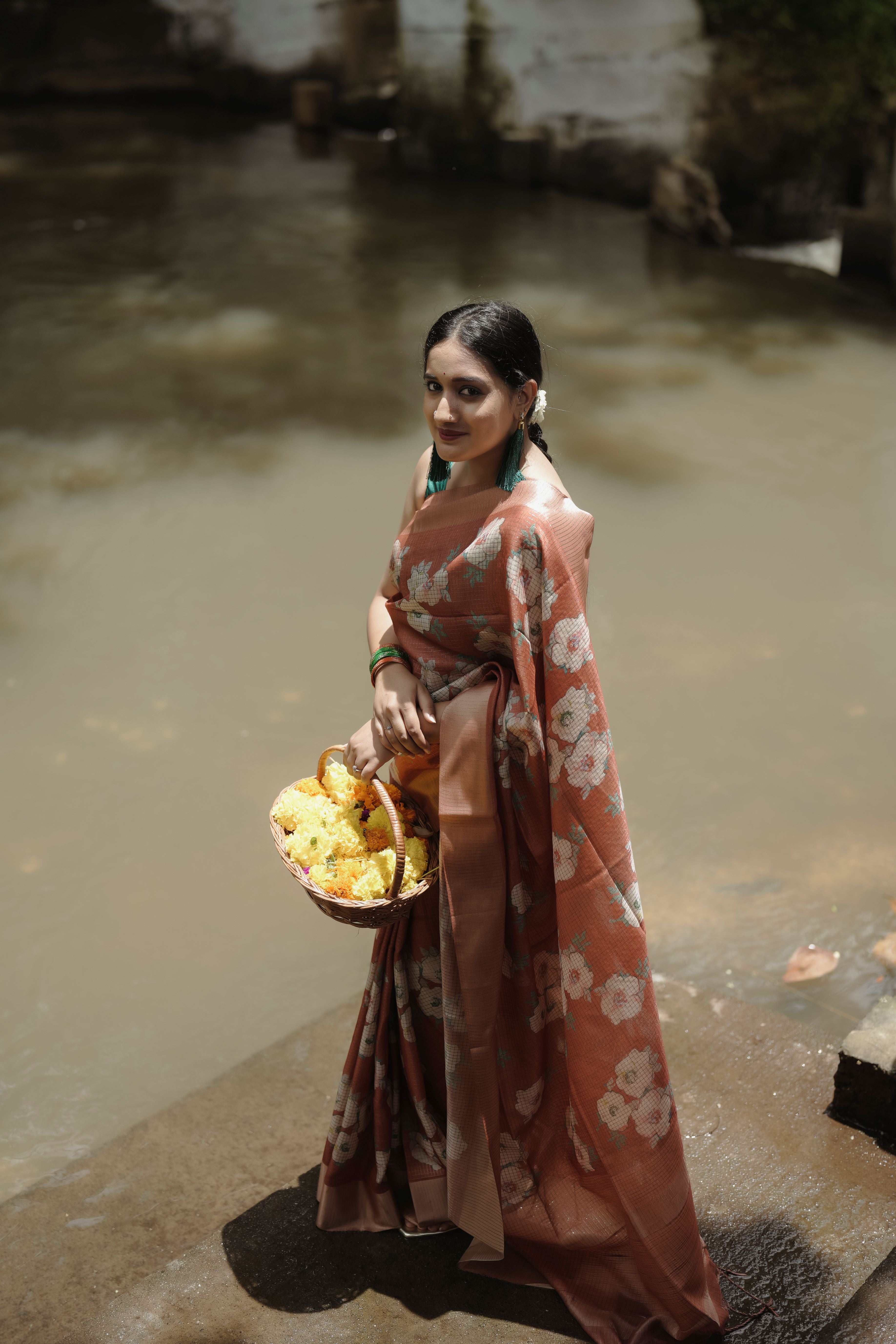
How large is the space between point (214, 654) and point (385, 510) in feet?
5.07

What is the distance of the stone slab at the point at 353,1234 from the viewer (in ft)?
7.68

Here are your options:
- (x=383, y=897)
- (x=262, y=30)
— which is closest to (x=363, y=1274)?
(x=383, y=897)

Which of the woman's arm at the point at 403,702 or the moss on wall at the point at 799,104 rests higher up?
the moss on wall at the point at 799,104

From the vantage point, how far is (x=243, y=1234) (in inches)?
99.8

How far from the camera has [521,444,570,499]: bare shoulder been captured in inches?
86.4

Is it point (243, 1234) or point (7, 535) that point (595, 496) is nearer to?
point (7, 535)

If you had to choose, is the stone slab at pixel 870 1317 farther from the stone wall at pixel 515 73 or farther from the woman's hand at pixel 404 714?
the stone wall at pixel 515 73

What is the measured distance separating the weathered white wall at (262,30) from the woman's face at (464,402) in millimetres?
14452

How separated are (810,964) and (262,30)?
1506cm

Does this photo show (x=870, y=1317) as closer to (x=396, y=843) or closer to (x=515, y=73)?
(x=396, y=843)

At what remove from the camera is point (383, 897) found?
220 centimetres

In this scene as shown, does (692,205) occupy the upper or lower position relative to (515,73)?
lower

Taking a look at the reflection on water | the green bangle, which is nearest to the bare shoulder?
the green bangle

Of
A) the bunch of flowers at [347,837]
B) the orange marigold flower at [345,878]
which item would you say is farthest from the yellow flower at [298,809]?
the orange marigold flower at [345,878]
